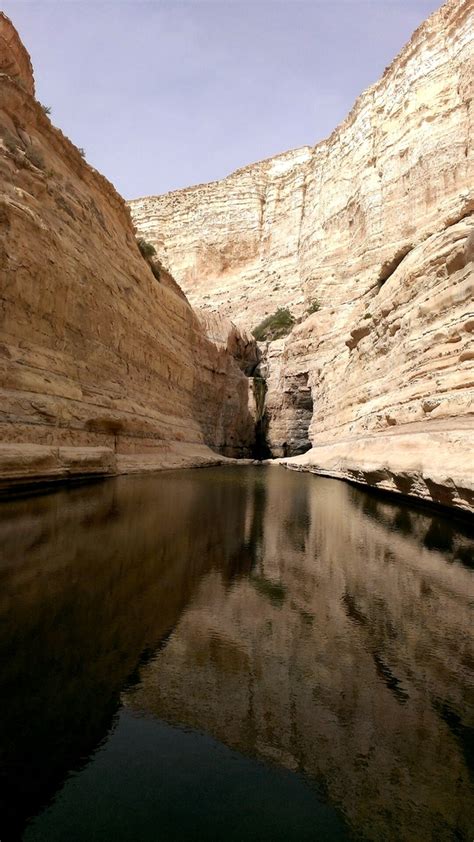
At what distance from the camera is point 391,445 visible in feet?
28.8

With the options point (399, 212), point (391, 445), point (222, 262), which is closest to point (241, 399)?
point (399, 212)

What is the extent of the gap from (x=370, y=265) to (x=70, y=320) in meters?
24.8

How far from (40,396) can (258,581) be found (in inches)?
266

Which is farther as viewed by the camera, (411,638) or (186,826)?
(411,638)

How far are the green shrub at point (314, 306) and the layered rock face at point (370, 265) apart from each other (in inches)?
16.7

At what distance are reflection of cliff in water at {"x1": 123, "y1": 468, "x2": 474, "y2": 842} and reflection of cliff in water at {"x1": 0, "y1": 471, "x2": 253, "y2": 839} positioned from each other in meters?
Answer: 0.18

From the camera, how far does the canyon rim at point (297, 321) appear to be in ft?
27.1

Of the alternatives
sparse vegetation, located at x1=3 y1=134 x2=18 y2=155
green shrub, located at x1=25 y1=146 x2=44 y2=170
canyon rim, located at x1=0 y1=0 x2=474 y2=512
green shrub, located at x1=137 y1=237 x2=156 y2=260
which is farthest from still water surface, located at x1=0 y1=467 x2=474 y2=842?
green shrub, located at x1=137 y1=237 x2=156 y2=260

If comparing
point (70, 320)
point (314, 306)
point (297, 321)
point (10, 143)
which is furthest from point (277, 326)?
point (10, 143)

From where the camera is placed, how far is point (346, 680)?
204 centimetres

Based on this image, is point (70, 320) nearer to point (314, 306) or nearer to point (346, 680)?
point (346, 680)

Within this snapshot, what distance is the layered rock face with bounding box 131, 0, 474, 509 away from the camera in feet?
27.3

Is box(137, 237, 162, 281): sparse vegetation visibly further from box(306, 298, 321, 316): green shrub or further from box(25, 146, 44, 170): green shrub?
box(306, 298, 321, 316): green shrub

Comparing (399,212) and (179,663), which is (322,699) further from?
(399,212)
